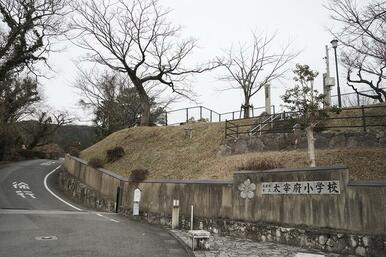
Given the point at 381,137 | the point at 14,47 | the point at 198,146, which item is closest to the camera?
the point at 381,137

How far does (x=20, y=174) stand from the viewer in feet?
106

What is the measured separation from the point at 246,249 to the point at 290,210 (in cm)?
184

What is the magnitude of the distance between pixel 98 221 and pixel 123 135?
17864mm

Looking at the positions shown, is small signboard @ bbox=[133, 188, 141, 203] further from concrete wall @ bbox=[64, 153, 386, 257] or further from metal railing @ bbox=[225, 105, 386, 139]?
metal railing @ bbox=[225, 105, 386, 139]

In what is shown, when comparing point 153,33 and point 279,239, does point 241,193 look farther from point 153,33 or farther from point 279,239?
point 153,33

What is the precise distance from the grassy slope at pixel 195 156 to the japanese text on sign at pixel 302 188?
380 centimetres

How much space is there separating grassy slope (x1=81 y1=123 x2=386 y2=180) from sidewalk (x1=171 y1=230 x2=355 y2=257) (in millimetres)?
4803

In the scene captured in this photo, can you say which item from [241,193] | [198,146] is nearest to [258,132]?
[198,146]

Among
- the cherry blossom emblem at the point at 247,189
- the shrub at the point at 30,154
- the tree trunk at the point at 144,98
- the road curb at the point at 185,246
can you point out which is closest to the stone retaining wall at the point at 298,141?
the cherry blossom emblem at the point at 247,189

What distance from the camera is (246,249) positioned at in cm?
999

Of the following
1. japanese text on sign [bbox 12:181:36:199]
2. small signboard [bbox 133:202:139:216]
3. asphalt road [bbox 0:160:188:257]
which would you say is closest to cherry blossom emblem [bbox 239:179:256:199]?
→ asphalt road [bbox 0:160:188:257]

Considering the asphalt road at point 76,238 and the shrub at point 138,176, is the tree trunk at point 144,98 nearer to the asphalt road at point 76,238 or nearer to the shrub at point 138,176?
the shrub at point 138,176

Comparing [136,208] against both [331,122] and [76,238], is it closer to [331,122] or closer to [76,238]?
[76,238]

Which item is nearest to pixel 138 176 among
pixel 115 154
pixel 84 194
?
pixel 84 194
